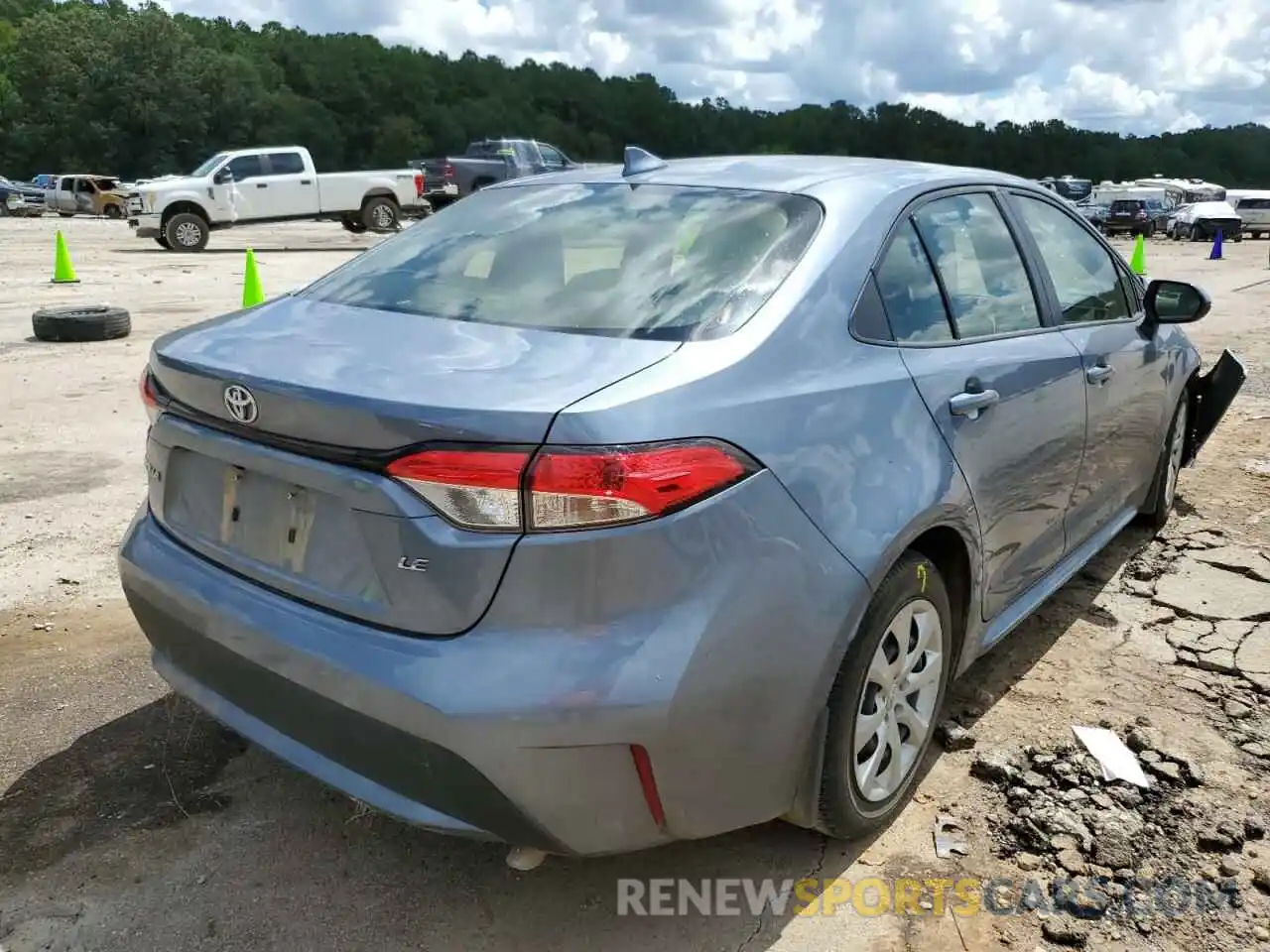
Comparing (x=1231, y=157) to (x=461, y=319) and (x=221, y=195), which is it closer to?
(x=221, y=195)

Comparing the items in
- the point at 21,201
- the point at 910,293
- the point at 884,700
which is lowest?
the point at 21,201

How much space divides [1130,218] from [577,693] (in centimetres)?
Result: 3977

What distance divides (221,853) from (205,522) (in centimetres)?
85

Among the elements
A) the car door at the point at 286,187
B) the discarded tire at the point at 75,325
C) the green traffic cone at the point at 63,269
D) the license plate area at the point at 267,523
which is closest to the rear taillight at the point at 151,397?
the license plate area at the point at 267,523

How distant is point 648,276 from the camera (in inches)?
102

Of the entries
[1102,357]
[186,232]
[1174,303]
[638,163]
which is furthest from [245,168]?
[1102,357]

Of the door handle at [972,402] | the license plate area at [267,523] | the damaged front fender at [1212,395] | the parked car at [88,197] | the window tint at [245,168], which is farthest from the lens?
the parked car at [88,197]

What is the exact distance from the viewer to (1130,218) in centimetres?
3666

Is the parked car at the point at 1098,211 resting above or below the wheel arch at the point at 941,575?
above

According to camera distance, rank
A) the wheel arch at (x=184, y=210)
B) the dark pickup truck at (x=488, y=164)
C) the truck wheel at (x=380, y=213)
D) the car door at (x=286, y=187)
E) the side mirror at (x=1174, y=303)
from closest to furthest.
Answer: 1. the side mirror at (x=1174, y=303)
2. the wheel arch at (x=184, y=210)
3. the car door at (x=286, y=187)
4. the truck wheel at (x=380, y=213)
5. the dark pickup truck at (x=488, y=164)

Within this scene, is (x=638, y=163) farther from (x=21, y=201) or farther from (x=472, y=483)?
(x=21, y=201)

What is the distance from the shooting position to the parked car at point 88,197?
1563 inches

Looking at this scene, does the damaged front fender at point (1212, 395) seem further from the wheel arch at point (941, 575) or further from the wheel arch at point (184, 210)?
the wheel arch at point (184, 210)

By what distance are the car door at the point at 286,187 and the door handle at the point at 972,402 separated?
2137 centimetres
